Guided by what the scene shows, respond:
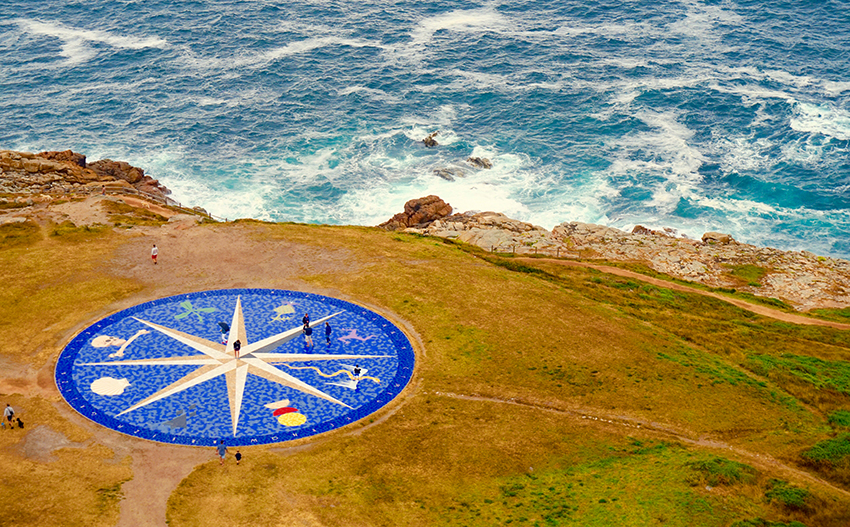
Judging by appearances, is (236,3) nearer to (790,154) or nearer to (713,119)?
(713,119)

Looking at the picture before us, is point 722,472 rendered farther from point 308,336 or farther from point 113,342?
point 113,342

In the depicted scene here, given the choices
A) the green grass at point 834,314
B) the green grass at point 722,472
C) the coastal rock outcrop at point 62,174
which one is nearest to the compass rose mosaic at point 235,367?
the green grass at point 722,472

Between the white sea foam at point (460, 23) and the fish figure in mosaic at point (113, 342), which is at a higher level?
the white sea foam at point (460, 23)

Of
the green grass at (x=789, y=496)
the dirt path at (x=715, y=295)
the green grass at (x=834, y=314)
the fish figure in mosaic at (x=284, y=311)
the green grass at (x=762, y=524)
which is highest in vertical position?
the fish figure in mosaic at (x=284, y=311)

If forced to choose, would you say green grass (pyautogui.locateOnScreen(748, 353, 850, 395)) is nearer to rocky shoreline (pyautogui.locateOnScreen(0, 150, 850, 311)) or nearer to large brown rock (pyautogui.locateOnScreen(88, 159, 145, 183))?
rocky shoreline (pyautogui.locateOnScreen(0, 150, 850, 311))

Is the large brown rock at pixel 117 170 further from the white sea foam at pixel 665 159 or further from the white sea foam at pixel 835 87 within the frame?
the white sea foam at pixel 835 87

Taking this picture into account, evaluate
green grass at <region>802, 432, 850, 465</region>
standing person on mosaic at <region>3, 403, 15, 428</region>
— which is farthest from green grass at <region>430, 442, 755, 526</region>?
standing person on mosaic at <region>3, 403, 15, 428</region>

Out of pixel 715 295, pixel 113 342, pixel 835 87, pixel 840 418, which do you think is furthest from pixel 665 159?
pixel 113 342
